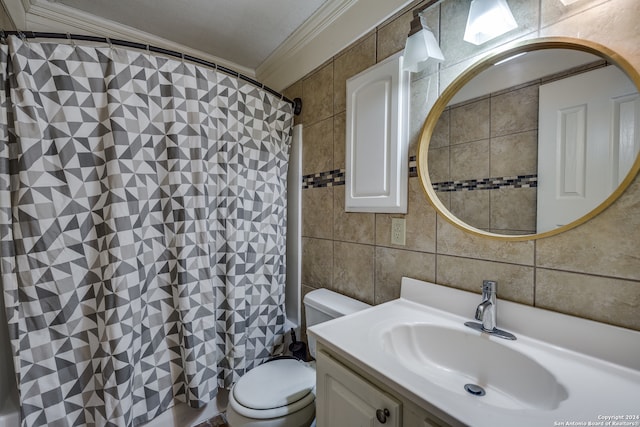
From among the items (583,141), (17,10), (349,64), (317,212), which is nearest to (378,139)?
(349,64)

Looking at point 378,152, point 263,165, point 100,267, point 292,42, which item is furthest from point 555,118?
point 100,267

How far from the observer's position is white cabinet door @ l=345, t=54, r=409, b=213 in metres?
1.26

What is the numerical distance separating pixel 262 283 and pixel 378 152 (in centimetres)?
104

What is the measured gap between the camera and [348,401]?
82 cm

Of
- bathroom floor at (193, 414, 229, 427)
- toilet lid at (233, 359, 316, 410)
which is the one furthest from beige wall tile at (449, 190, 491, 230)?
bathroom floor at (193, 414, 229, 427)

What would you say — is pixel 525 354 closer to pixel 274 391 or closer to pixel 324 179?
pixel 274 391

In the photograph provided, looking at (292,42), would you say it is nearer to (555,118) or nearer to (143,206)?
(143,206)

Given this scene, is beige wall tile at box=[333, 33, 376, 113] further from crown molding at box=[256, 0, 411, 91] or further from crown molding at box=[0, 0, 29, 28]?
crown molding at box=[0, 0, 29, 28]

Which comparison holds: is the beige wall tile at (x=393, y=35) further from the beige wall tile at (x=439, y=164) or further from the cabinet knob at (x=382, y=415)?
the cabinet knob at (x=382, y=415)

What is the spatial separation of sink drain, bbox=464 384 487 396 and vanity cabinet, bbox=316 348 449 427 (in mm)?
325

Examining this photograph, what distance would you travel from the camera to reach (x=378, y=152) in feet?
4.42

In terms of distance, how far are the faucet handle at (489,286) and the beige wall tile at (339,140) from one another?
90cm

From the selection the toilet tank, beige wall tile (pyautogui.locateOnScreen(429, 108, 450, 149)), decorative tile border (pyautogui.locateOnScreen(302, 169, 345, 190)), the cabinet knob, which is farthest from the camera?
decorative tile border (pyautogui.locateOnScreen(302, 169, 345, 190))

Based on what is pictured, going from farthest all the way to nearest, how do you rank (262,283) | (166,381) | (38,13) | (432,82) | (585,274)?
(262,283)
(38,13)
(166,381)
(432,82)
(585,274)
